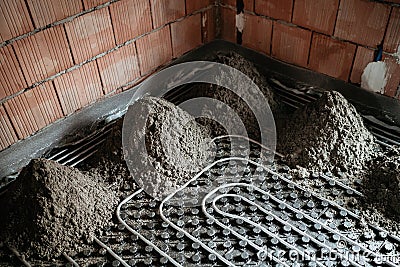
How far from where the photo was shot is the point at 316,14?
5.58 feet

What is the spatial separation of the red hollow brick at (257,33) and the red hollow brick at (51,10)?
0.83 meters

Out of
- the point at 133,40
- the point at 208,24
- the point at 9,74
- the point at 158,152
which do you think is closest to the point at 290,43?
the point at 208,24

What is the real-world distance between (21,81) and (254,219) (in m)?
0.97

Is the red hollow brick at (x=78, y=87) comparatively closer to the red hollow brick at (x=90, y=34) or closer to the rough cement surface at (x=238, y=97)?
the red hollow brick at (x=90, y=34)

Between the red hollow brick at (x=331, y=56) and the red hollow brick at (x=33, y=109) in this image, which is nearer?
the red hollow brick at (x=33, y=109)

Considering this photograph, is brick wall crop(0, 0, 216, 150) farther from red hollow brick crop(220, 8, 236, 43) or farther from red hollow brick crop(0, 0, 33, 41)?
red hollow brick crop(220, 8, 236, 43)

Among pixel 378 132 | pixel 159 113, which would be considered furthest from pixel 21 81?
pixel 378 132

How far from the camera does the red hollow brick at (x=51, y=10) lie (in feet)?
4.50

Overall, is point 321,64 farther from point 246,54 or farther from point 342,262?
point 342,262

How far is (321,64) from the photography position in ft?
5.93

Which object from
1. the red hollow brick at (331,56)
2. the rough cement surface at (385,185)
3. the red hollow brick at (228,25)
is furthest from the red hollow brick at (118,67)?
the rough cement surface at (385,185)

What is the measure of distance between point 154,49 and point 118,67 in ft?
0.69

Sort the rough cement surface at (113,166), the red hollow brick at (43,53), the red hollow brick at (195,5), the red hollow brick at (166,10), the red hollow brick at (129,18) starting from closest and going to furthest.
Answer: the red hollow brick at (43,53)
the rough cement surface at (113,166)
the red hollow brick at (129,18)
the red hollow brick at (166,10)
the red hollow brick at (195,5)

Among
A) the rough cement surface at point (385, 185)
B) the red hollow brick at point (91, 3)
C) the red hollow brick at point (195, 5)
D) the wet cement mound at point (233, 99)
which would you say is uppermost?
the red hollow brick at point (91, 3)
